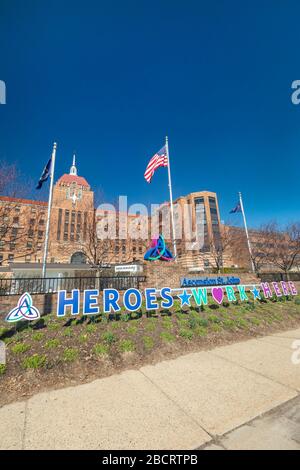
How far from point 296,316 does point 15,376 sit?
37.4 ft

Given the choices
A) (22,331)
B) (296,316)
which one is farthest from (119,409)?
(296,316)

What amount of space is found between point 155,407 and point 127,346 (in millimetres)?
2414

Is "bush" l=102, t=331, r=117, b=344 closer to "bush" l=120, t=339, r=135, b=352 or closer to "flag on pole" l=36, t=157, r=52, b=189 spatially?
"bush" l=120, t=339, r=135, b=352

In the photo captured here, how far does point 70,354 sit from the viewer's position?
512 centimetres

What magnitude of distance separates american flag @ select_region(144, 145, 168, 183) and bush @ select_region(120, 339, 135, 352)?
1336cm

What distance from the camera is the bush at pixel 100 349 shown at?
5.35 meters

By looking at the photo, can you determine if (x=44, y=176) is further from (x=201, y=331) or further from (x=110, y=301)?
(x=201, y=331)

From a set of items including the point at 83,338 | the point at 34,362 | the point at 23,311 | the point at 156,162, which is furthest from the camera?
the point at 156,162

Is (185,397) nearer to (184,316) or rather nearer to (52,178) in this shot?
(184,316)

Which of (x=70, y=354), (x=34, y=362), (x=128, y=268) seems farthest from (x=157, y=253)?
(x=34, y=362)

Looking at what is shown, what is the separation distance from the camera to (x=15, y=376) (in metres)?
4.33

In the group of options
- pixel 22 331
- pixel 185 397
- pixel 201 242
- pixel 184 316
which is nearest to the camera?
pixel 185 397

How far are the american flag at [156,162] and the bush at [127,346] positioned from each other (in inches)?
526
